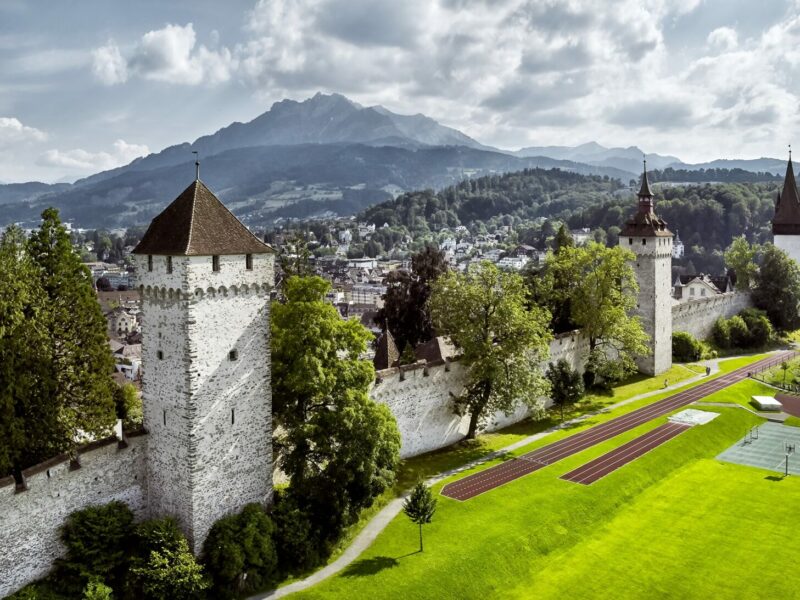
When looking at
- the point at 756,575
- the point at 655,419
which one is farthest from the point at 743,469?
the point at 756,575

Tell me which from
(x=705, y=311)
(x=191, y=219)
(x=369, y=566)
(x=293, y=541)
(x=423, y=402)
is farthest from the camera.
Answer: (x=705, y=311)

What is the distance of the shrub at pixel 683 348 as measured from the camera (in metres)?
69.6

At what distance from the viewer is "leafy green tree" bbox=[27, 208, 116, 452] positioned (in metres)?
31.1

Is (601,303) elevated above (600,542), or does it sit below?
above

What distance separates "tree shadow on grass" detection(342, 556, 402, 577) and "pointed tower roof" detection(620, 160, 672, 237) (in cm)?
4265

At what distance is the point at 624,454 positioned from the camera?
43656 millimetres

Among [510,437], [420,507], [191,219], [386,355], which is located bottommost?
[510,437]

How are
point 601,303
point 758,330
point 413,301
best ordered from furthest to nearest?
1. point 758,330
2. point 413,301
3. point 601,303

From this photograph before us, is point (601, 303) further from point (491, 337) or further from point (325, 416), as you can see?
point (325, 416)

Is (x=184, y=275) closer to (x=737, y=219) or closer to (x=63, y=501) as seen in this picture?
(x=63, y=501)

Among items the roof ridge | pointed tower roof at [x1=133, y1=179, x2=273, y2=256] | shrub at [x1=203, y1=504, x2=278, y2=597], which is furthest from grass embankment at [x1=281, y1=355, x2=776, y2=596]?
the roof ridge

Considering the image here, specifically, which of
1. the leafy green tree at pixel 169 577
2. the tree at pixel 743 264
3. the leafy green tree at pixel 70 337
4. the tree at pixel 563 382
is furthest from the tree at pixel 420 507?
the tree at pixel 743 264

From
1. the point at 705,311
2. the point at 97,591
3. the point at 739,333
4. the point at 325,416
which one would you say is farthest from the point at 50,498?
the point at 739,333

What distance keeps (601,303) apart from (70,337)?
124 feet
